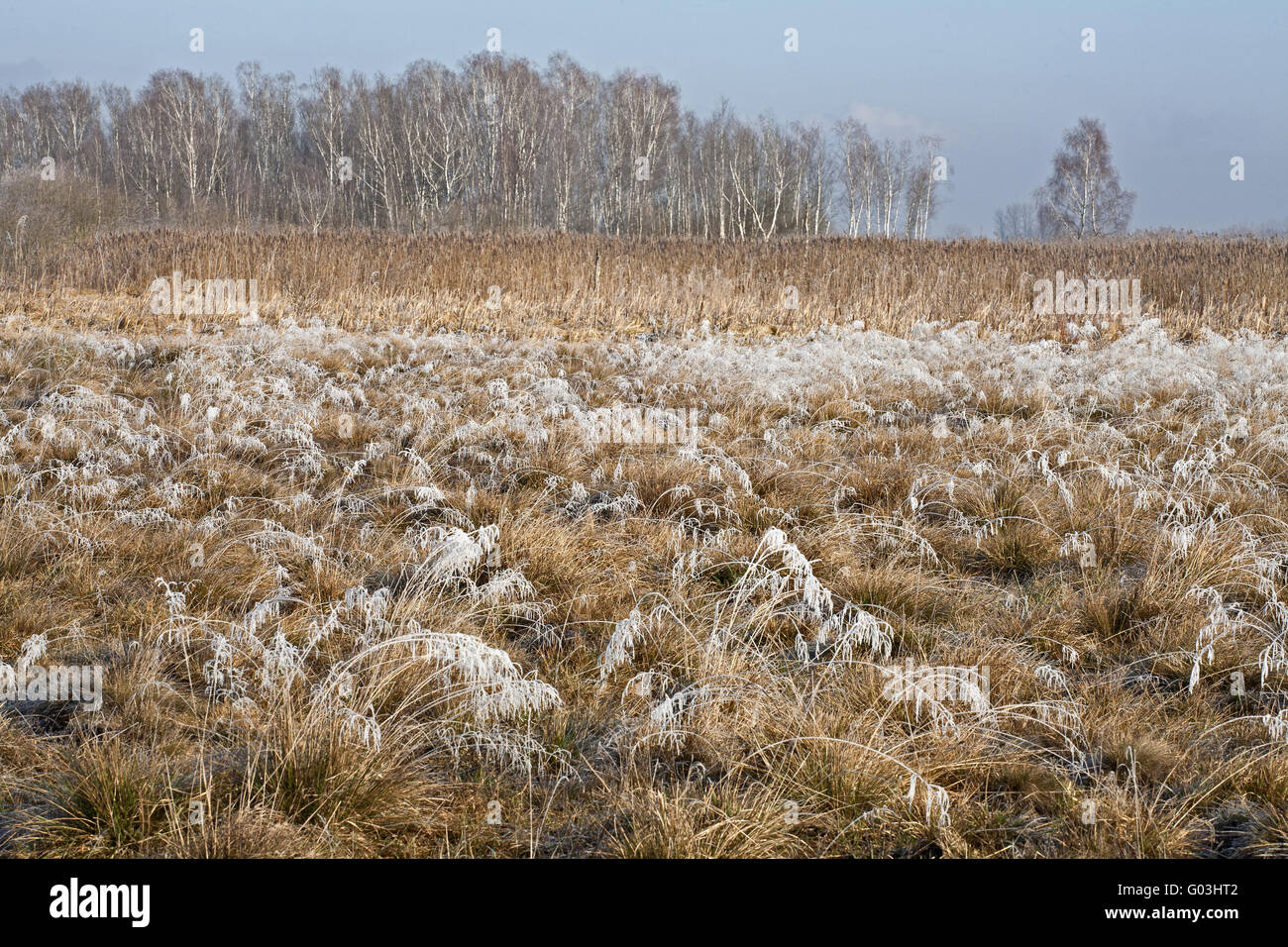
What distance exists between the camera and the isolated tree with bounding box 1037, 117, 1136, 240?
4253cm

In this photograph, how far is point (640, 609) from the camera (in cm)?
316

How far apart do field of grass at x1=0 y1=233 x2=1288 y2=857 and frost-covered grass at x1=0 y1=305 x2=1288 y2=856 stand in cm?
2

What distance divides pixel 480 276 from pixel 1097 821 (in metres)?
13.0

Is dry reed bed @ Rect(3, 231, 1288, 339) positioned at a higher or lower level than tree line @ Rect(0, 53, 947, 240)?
lower

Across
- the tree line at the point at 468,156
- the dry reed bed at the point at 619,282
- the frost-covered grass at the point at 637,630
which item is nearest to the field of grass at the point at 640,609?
the frost-covered grass at the point at 637,630

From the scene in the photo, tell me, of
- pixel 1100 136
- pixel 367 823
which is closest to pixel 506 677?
pixel 367 823

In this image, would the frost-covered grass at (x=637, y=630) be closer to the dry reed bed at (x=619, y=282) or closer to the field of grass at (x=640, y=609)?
the field of grass at (x=640, y=609)

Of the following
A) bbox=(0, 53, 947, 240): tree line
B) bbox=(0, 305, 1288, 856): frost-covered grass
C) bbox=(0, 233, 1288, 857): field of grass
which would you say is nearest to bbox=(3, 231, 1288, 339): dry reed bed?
bbox=(0, 233, 1288, 857): field of grass

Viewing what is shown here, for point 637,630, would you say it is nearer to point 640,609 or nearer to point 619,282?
point 640,609

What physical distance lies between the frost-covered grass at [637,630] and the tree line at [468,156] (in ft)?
111

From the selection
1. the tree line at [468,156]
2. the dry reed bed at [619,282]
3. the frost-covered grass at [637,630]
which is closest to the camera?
the frost-covered grass at [637,630]

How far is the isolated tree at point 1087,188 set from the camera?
42.5m

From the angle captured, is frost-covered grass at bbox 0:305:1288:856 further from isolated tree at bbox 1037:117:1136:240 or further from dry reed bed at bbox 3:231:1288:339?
isolated tree at bbox 1037:117:1136:240
